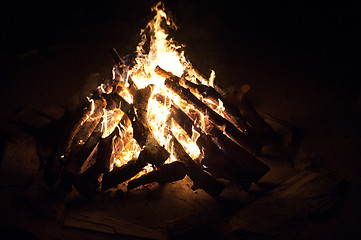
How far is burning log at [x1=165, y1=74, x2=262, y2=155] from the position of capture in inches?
120

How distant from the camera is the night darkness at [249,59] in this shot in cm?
325

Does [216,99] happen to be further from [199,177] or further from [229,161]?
[199,177]

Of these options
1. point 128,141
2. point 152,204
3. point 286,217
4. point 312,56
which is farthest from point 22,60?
point 312,56

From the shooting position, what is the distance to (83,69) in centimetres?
555

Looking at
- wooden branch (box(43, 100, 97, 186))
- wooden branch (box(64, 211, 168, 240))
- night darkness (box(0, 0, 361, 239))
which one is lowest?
wooden branch (box(64, 211, 168, 240))

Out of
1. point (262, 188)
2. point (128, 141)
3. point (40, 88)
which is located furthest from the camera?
point (40, 88)

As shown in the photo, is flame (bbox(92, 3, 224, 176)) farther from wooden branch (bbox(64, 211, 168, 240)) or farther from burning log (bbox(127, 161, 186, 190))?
wooden branch (bbox(64, 211, 168, 240))

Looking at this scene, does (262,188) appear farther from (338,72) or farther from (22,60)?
(22,60)

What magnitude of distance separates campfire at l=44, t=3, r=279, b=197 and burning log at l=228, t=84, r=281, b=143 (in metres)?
0.01

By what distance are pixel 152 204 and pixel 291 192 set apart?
1.64m

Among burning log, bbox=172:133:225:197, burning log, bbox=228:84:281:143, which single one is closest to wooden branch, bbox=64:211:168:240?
burning log, bbox=172:133:225:197

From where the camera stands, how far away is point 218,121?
315 cm

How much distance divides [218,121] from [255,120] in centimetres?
77

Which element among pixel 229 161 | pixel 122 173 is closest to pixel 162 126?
pixel 122 173
